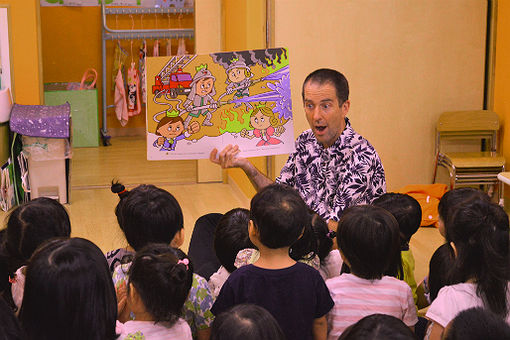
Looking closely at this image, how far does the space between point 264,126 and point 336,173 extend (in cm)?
40

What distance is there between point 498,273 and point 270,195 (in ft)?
2.24

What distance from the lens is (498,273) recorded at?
195 centimetres

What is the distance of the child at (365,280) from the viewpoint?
209 cm

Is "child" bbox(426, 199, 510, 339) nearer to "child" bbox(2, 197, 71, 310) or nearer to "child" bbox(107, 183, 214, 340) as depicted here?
"child" bbox(107, 183, 214, 340)

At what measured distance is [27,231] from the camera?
2.37 m

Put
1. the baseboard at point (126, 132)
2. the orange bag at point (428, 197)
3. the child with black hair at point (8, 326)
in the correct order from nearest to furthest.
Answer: the child with black hair at point (8, 326) < the orange bag at point (428, 197) < the baseboard at point (126, 132)

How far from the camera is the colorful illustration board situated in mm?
3104

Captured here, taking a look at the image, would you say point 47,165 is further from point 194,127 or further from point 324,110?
point 324,110

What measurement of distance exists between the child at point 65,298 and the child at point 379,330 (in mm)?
570

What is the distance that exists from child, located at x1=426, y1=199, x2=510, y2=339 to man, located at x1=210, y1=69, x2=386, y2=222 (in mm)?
863

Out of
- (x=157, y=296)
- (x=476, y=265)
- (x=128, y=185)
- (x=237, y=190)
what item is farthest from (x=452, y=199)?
(x=128, y=185)

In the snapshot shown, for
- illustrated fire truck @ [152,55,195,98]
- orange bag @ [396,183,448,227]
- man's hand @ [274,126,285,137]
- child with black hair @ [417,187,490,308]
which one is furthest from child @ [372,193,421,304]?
orange bag @ [396,183,448,227]

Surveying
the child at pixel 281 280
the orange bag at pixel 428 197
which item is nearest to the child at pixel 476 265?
the child at pixel 281 280

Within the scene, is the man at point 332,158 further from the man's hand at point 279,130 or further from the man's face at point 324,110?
the man's hand at point 279,130
